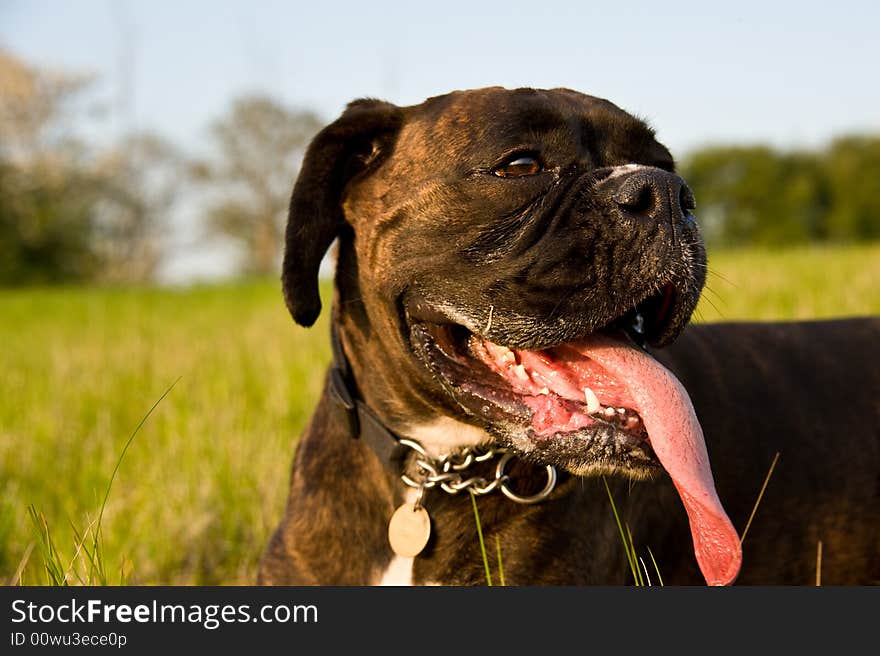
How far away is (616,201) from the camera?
2.66 m

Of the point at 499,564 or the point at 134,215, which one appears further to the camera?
the point at 134,215

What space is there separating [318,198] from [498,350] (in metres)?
0.79

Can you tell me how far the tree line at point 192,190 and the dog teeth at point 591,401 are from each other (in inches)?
1219

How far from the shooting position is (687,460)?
268 centimetres

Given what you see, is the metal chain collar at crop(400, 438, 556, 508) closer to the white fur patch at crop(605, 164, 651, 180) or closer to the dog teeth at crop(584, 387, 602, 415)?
the dog teeth at crop(584, 387, 602, 415)

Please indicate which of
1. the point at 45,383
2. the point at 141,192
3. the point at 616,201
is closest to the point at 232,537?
the point at 616,201

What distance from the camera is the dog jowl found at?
2.68m

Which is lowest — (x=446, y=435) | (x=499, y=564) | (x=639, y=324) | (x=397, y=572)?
(x=397, y=572)

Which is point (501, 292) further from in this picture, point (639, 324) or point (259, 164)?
point (259, 164)

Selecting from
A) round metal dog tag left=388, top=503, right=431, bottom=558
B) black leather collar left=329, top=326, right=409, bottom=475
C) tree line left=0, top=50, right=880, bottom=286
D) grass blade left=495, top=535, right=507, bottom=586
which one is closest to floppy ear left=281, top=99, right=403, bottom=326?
black leather collar left=329, top=326, right=409, bottom=475

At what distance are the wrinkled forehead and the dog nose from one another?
319 millimetres

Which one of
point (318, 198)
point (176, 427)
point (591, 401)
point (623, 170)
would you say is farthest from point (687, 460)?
point (176, 427)

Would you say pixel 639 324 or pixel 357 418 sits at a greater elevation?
pixel 639 324

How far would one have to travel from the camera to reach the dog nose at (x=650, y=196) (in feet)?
8.70
